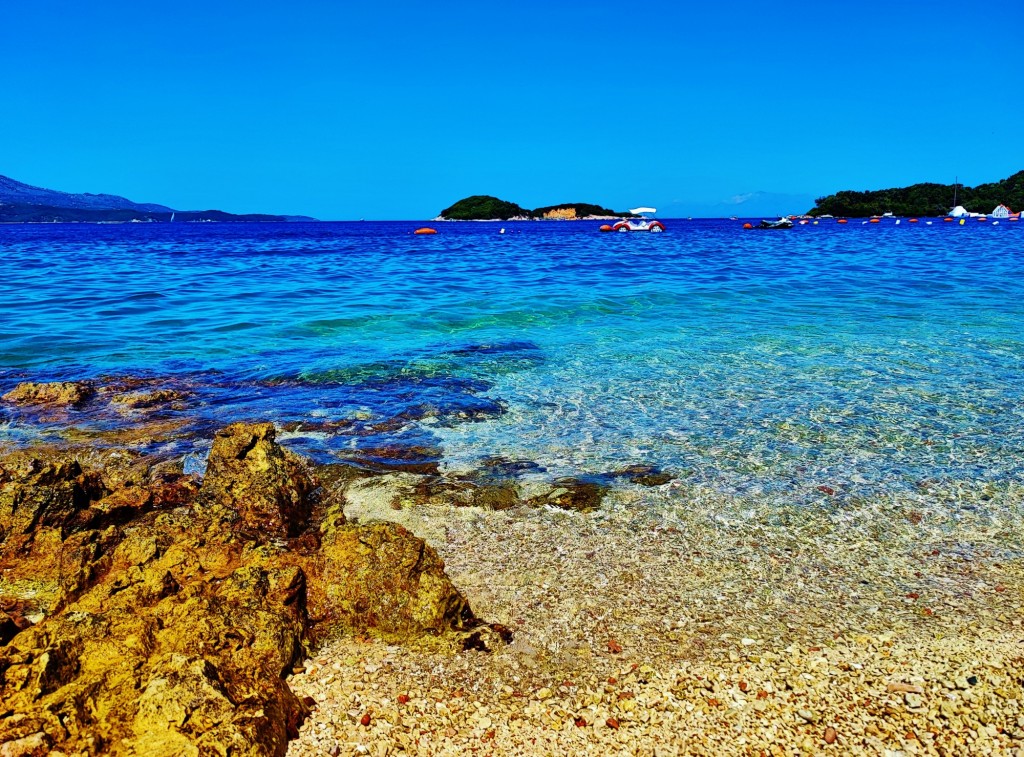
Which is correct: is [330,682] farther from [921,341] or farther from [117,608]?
[921,341]

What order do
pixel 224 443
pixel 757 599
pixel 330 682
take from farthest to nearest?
pixel 224 443 < pixel 757 599 < pixel 330 682

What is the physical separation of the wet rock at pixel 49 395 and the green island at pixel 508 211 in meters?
151

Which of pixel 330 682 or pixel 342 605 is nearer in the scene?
pixel 330 682

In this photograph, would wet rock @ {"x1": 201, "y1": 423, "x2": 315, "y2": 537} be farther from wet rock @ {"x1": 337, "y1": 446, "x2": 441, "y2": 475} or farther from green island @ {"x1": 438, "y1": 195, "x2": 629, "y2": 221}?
green island @ {"x1": 438, "y1": 195, "x2": 629, "y2": 221}

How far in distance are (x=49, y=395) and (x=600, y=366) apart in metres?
6.75

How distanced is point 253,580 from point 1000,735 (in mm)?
3379

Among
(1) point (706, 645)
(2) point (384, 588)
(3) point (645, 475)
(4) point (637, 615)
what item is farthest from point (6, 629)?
(3) point (645, 475)

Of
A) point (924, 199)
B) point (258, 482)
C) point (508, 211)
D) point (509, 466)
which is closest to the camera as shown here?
point (258, 482)

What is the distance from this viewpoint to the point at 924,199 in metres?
134

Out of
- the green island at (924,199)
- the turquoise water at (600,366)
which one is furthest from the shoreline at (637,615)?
the green island at (924,199)

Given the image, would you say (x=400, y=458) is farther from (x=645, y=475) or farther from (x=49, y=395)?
(x=49, y=395)

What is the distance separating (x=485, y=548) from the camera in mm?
4422

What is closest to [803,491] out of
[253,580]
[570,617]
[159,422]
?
[570,617]

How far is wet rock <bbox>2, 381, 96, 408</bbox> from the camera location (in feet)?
25.8
